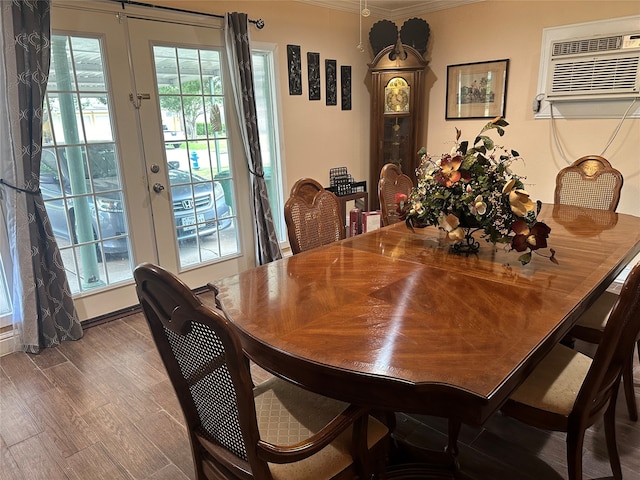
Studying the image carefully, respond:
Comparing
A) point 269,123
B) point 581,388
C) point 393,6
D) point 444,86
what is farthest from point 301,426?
point 393,6

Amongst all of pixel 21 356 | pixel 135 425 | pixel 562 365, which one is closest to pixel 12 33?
pixel 21 356

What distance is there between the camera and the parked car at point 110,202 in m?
2.84

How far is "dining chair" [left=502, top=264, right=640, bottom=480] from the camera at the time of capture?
120 centimetres

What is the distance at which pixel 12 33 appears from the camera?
7.87 ft

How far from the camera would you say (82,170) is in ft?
9.61

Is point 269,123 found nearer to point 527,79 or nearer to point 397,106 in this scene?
point 397,106

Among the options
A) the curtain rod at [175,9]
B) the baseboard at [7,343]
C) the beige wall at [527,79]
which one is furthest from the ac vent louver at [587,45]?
the baseboard at [7,343]

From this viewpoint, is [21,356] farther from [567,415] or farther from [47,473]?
[567,415]

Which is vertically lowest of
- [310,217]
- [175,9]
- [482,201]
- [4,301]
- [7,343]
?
[7,343]

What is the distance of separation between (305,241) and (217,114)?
1.83 metres

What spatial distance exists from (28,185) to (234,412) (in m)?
2.29

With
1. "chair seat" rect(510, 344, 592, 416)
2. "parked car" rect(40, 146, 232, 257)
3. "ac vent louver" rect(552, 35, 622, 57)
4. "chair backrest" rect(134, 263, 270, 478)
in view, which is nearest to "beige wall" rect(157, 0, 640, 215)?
"ac vent louver" rect(552, 35, 622, 57)

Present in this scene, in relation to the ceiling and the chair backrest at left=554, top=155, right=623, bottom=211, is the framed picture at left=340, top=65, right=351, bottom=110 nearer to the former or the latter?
the ceiling

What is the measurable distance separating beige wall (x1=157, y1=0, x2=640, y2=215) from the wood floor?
2.08 meters
